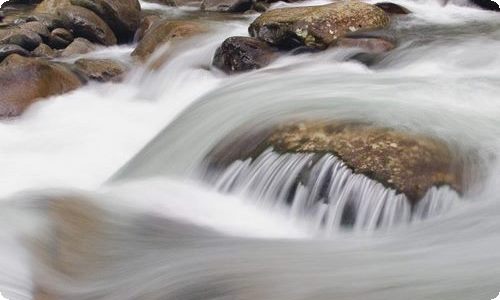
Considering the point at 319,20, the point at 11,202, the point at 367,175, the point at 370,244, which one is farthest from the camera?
the point at 319,20

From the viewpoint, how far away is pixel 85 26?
1034 cm

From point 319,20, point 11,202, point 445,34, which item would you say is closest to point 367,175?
point 11,202

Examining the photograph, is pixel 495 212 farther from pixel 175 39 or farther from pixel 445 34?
pixel 175 39

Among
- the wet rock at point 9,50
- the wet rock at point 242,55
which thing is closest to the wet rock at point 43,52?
the wet rock at point 9,50

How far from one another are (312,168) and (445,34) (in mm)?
5021

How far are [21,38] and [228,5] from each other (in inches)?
176

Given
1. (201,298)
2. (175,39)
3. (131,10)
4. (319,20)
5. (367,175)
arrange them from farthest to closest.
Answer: (131,10)
(175,39)
(319,20)
(367,175)
(201,298)

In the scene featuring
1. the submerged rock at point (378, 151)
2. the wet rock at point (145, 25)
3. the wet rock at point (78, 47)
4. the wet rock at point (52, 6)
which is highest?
the submerged rock at point (378, 151)

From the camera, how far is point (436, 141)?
4668 millimetres

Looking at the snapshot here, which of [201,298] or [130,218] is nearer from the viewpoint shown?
[201,298]

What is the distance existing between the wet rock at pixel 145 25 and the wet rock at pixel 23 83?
11.2 feet

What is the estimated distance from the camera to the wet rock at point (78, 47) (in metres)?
9.64

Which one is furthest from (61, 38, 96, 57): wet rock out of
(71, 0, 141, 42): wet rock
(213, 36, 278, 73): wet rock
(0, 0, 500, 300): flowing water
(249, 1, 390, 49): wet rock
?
(249, 1, 390, 49): wet rock

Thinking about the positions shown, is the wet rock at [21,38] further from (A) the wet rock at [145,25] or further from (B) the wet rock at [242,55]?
(B) the wet rock at [242,55]
